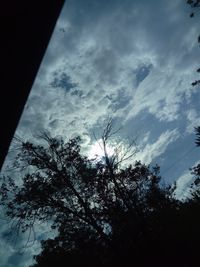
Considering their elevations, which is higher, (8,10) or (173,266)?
(8,10)

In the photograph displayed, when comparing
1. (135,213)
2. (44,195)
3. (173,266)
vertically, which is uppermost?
(44,195)

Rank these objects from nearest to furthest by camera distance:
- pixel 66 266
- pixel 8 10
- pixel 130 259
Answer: pixel 8 10
pixel 130 259
pixel 66 266

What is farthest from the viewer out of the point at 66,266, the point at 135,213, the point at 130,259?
the point at 66,266

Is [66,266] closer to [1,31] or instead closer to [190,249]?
[190,249]

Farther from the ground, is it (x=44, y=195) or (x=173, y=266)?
(x=44, y=195)

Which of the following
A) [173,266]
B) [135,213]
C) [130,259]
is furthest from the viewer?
[135,213]

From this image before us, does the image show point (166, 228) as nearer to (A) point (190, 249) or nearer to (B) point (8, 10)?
(A) point (190, 249)

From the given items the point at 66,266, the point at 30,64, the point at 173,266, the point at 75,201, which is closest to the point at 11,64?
the point at 30,64

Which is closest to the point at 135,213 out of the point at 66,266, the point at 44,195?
the point at 44,195

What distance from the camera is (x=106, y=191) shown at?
20203 millimetres

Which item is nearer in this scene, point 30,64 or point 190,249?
point 30,64

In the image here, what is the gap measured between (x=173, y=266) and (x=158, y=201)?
7690 millimetres

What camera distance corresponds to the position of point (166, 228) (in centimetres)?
1878

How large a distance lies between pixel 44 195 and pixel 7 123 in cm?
A: 1822
